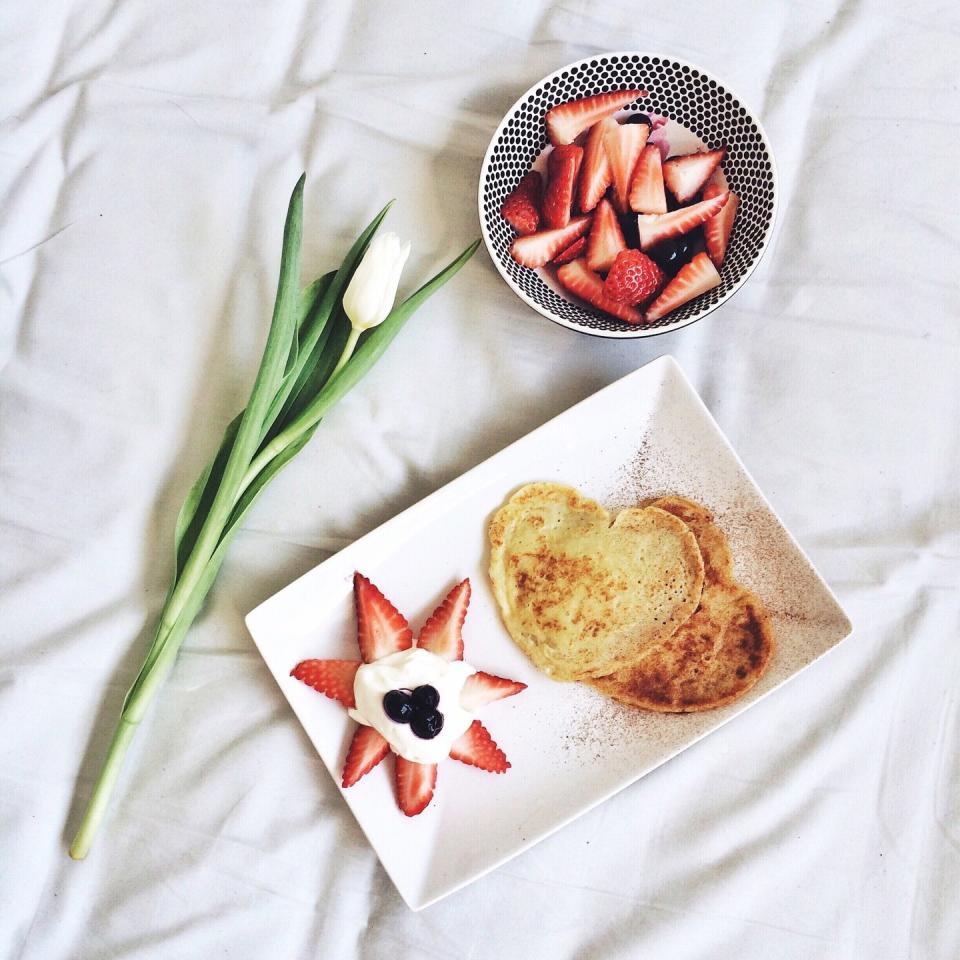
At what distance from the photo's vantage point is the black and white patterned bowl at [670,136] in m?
0.94

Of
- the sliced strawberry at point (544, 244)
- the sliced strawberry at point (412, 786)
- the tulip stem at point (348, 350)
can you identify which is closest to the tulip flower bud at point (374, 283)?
the tulip stem at point (348, 350)

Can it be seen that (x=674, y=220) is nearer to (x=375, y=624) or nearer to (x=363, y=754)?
(x=375, y=624)

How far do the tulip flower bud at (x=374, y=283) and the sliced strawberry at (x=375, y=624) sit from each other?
271mm

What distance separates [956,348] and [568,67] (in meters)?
0.54

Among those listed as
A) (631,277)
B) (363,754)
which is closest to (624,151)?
(631,277)

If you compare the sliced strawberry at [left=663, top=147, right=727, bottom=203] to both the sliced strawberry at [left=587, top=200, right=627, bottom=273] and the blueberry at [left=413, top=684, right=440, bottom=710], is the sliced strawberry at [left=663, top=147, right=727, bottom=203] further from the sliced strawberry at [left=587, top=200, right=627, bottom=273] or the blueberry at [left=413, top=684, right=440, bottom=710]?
the blueberry at [left=413, top=684, right=440, bottom=710]

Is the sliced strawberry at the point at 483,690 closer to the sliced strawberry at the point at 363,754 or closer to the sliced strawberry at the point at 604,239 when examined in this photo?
the sliced strawberry at the point at 363,754

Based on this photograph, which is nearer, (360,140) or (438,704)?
(438,704)

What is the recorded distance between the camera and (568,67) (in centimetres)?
96

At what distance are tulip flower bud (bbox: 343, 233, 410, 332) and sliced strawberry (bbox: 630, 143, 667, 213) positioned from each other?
0.26 m

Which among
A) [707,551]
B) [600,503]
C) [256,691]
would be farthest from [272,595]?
[707,551]

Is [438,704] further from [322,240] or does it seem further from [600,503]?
[322,240]

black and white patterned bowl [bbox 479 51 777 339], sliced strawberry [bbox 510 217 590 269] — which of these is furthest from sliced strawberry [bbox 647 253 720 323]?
sliced strawberry [bbox 510 217 590 269]

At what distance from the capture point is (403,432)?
101cm
